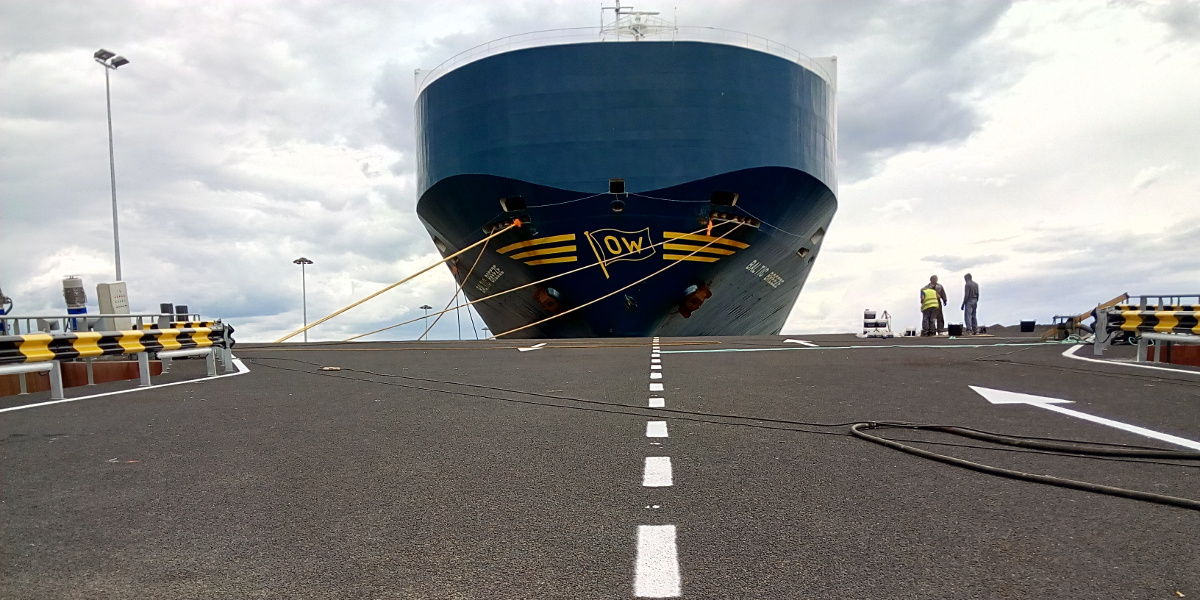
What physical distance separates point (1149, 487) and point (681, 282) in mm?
16342

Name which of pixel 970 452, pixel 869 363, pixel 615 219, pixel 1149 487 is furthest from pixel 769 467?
pixel 615 219

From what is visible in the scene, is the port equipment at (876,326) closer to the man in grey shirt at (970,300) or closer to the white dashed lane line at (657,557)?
the man in grey shirt at (970,300)

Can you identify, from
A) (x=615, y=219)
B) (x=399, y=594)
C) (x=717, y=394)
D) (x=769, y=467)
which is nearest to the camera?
(x=399, y=594)

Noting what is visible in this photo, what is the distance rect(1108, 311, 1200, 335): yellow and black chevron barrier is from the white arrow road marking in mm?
3980

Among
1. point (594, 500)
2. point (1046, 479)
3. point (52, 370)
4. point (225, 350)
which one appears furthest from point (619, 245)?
point (594, 500)

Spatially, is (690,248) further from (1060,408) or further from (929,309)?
(1060,408)

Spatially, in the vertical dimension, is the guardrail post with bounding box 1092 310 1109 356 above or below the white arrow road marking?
above

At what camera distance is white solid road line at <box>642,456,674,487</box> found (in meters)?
3.59

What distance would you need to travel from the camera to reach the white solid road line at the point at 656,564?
2.26 metres

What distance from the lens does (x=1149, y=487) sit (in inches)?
136

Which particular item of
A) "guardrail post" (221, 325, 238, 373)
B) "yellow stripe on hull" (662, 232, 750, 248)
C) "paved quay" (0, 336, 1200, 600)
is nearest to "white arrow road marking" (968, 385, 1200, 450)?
"paved quay" (0, 336, 1200, 600)

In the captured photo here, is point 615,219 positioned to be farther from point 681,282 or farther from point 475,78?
point 475,78

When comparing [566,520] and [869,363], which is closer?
[566,520]

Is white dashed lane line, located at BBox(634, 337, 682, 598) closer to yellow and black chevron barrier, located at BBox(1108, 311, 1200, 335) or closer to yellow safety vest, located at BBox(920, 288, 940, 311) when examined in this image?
yellow and black chevron barrier, located at BBox(1108, 311, 1200, 335)
